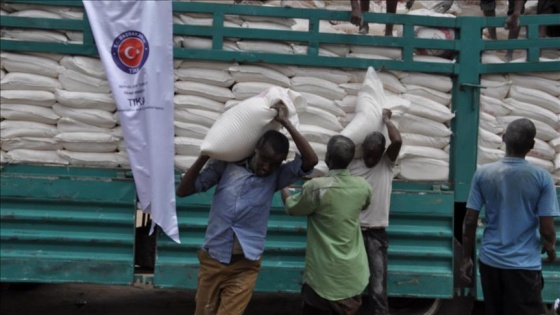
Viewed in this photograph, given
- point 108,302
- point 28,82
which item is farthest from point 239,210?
point 108,302

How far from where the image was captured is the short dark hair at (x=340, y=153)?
445 centimetres

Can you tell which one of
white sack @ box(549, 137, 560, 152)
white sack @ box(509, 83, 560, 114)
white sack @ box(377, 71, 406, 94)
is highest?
white sack @ box(377, 71, 406, 94)

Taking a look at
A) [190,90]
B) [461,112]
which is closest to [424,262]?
[461,112]

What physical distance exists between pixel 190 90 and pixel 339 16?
1025 mm

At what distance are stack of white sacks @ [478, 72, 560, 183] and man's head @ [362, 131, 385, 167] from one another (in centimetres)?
72

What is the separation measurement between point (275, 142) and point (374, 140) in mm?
895

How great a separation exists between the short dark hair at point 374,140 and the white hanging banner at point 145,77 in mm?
1157

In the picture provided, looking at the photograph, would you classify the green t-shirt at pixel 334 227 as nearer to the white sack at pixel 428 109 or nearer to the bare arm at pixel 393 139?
the bare arm at pixel 393 139

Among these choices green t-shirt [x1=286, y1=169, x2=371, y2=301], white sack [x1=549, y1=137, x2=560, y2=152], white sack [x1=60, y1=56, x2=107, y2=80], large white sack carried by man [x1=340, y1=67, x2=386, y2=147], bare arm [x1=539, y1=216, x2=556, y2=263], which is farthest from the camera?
white sack [x1=549, y1=137, x2=560, y2=152]

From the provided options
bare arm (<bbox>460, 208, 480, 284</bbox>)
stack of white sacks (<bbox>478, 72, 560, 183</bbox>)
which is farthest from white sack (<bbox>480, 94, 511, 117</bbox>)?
bare arm (<bbox>460, 208, 480, 284</bbox>)

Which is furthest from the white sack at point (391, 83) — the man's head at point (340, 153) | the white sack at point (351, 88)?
the man's head at point (340, 153)

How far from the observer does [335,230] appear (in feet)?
14.5

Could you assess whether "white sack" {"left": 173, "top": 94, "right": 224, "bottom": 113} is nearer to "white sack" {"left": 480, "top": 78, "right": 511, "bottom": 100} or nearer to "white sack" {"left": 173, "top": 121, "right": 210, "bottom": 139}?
"white sack" {"left": 173, "top": 121, "right": 210, "bottom": 139}

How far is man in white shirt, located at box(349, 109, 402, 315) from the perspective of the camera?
194 inches
